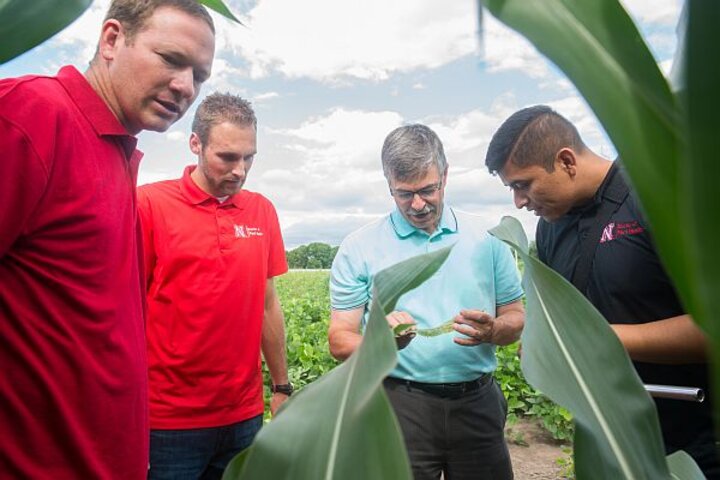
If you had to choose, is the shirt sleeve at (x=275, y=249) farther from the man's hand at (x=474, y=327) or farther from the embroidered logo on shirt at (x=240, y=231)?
the man's hand at (x=474, y=327)

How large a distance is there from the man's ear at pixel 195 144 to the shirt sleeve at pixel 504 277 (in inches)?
43.4

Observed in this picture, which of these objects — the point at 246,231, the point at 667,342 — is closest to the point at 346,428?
the point at 667,342

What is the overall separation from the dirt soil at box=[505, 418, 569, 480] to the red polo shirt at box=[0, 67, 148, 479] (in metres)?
2.82

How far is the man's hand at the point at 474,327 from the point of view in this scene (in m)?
1.63

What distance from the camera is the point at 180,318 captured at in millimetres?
1815

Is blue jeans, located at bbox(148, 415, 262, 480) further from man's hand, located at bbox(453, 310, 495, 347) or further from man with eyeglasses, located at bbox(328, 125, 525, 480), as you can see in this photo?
man's hand, located at bbox(453, 310, 495, 347)

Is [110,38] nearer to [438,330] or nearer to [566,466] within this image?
[438,330]

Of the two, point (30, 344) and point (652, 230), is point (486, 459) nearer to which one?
point (30, 344)

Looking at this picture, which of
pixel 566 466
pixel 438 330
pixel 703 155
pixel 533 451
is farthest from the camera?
pixel 533 451

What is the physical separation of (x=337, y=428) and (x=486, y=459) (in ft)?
5.61

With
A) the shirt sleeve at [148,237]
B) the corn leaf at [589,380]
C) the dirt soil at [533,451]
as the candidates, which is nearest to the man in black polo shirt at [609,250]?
the corn leaf at [589,380]

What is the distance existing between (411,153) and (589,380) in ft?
5.02

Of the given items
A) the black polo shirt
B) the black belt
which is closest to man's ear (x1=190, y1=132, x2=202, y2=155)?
the black belt

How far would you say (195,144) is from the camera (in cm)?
206
